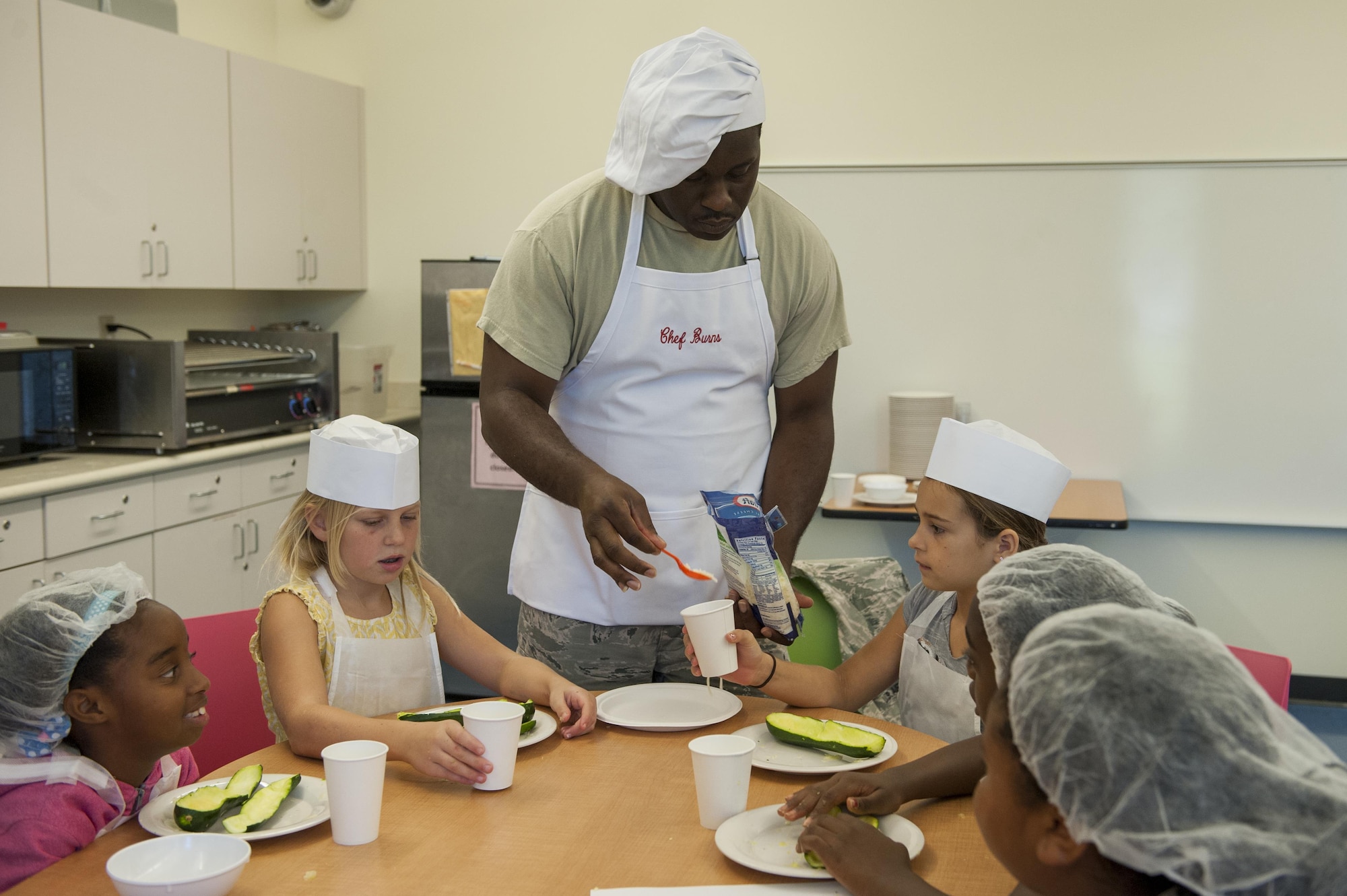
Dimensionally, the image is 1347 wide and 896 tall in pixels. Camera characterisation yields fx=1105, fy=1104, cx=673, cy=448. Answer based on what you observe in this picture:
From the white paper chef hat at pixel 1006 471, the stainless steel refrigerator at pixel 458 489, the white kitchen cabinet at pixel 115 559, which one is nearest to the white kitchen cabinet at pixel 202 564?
the white kitchen cabinet at pixel 115 559

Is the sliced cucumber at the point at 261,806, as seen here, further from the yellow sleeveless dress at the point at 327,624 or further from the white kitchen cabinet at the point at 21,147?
the white kitchen cabinet at the point at 21,147

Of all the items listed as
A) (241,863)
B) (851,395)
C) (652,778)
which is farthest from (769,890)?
(851,395)

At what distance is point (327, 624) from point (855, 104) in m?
3.17

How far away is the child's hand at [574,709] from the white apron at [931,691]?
1.99 ft

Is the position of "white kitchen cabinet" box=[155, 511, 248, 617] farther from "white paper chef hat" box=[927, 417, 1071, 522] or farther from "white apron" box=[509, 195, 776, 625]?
"white paper chef hat" box=[927, 417, 1071, 522]

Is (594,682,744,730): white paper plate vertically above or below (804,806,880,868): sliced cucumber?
below

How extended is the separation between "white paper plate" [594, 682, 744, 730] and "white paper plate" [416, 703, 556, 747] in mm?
82

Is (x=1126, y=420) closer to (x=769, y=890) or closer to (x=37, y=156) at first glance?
(x=769, y=890)

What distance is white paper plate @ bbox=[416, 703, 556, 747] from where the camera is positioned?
63.9 inches

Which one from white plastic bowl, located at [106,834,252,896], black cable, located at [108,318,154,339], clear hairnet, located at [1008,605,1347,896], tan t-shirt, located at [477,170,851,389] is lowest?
white plastic bowl, located at [106,834,252,896]

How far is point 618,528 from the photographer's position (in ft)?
5.59

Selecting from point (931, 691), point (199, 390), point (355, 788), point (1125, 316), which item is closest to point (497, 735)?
point (355, 788)

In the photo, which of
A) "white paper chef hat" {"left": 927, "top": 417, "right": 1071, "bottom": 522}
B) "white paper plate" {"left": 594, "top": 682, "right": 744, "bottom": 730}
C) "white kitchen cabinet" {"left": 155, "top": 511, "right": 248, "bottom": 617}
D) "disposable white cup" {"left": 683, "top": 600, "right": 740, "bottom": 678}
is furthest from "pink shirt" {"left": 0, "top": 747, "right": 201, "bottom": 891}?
"white kitchen cabinet" {"left": 155, "top": 511, "right": 248, "bottom": 617}

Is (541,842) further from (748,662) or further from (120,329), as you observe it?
(120,329)
